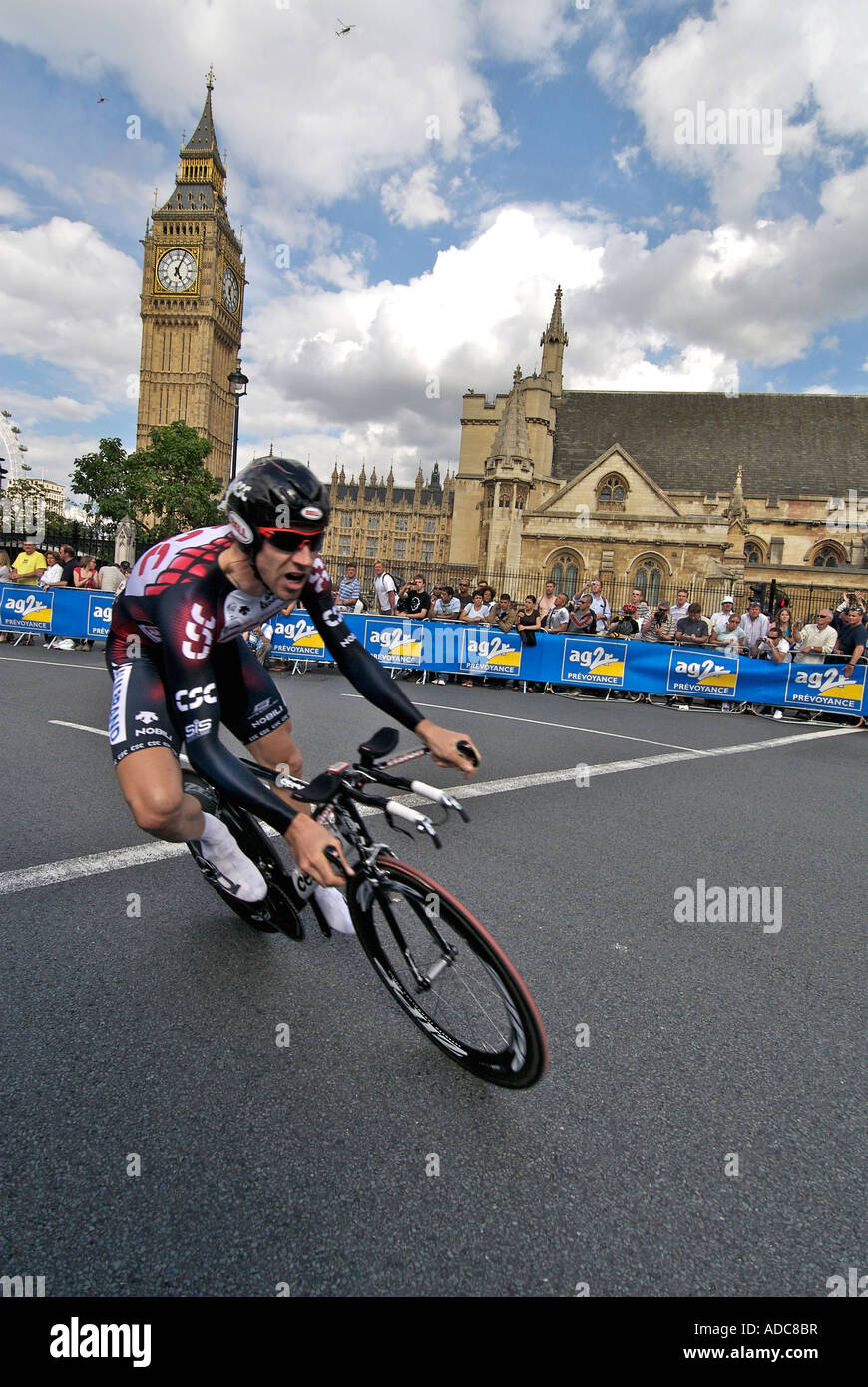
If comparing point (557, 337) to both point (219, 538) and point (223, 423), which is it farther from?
point (223, 423)

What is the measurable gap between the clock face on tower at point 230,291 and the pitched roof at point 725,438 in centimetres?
7569

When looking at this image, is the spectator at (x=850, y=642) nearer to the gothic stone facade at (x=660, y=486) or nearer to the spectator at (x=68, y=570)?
the spectator at (x=68, y=570)

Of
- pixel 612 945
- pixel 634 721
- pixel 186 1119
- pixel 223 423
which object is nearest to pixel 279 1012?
pixel 186 1119

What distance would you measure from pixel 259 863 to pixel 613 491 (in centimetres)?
4127

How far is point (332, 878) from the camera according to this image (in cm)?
208

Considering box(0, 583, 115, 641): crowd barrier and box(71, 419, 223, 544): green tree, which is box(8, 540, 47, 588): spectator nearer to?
box(0, 583, 115, 641): crowd barrier

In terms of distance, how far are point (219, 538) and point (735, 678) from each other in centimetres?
1267

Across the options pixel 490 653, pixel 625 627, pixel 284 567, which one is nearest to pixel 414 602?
pixel 490 653

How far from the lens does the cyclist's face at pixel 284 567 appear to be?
2.70 meters

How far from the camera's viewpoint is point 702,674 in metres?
14.1

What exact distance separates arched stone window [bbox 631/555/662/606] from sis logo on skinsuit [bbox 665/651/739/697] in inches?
999

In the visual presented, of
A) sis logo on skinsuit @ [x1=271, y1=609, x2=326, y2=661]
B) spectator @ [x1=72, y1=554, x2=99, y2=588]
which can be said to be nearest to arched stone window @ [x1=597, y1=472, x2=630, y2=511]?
spectator @ [x1=72, y1=554, x2=99, y2=588]

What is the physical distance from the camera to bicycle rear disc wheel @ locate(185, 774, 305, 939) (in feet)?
10.4

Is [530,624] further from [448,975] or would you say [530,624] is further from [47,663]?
[448,975]
